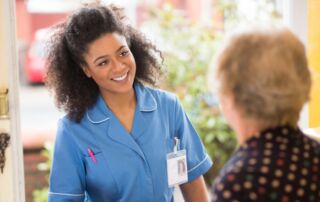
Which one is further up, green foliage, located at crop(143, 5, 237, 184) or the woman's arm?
green foliage, located at crop(143, 5, 237, 184)

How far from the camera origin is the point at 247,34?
1179 millimetres

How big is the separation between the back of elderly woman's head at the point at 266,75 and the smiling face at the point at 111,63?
2.21 ft

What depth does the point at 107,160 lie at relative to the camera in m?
1.80

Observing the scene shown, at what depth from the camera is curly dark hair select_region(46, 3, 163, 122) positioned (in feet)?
5.94

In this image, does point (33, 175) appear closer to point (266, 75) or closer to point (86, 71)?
point (86, 71)

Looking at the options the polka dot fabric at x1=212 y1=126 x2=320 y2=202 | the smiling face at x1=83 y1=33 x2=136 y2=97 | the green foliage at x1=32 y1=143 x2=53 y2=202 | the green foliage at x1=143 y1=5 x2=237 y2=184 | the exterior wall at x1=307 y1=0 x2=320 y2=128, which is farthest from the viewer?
the green foliage at x1=143 y1=5 x2=237 y2=184

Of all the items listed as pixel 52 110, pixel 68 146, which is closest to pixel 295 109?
pixel 68 146

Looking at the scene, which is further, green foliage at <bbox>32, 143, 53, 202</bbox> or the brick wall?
the brick wall

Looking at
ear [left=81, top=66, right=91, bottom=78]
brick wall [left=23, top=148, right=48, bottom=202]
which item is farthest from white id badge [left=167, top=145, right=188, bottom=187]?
brick wall [left=23, top=148, right=48, bottom=202]

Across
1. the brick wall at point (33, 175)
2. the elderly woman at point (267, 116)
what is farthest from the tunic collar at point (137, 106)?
Answer: the brick wall at point (33, 175)

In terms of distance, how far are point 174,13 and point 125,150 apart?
7.59ft

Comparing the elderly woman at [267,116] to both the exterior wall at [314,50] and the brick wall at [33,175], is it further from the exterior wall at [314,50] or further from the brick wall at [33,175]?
the brick wall at [33,175]

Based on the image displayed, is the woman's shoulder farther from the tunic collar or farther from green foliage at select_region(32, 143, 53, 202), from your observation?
green foliage at select_region(32, 143, 53, 202)

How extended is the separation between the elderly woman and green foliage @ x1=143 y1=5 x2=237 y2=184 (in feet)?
8.72
